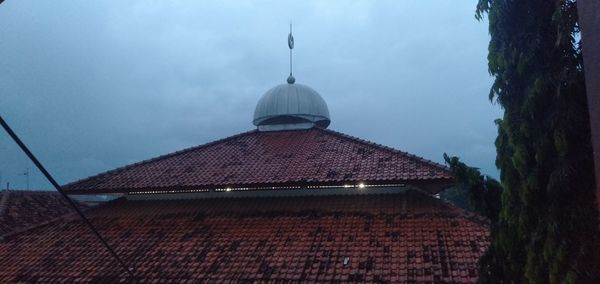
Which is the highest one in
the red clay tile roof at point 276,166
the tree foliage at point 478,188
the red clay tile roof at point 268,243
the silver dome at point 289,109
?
the silver dome at point 289,109

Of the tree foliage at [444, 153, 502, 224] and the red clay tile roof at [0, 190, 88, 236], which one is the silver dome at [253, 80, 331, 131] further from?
the tree foliage at [444, 153, 502, 224]

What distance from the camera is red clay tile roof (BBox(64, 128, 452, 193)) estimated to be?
11.4 m

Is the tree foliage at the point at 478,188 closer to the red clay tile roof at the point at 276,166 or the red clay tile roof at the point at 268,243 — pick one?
the red clay tile roof at the point at 268,243

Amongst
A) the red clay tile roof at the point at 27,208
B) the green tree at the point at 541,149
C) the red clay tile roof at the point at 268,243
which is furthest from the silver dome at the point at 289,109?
the green tree at the point at 541,149

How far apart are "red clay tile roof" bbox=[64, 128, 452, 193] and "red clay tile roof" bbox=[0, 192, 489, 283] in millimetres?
774

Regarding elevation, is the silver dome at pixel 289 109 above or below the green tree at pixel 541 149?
above

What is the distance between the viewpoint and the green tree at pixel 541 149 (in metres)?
5.41

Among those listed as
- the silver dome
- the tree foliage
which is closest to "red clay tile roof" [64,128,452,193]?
the silver dome

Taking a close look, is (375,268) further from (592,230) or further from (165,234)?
(165,234)

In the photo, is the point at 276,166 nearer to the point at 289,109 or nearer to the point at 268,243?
the point at 268,243

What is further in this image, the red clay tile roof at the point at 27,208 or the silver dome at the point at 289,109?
the red clay tile roof at the point at 27,208

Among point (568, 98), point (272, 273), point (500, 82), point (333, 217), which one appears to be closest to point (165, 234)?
point (272, 273)

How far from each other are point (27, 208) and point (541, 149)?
73.2ft

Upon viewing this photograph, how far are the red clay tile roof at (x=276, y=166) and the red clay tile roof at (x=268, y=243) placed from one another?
2.54 ft
